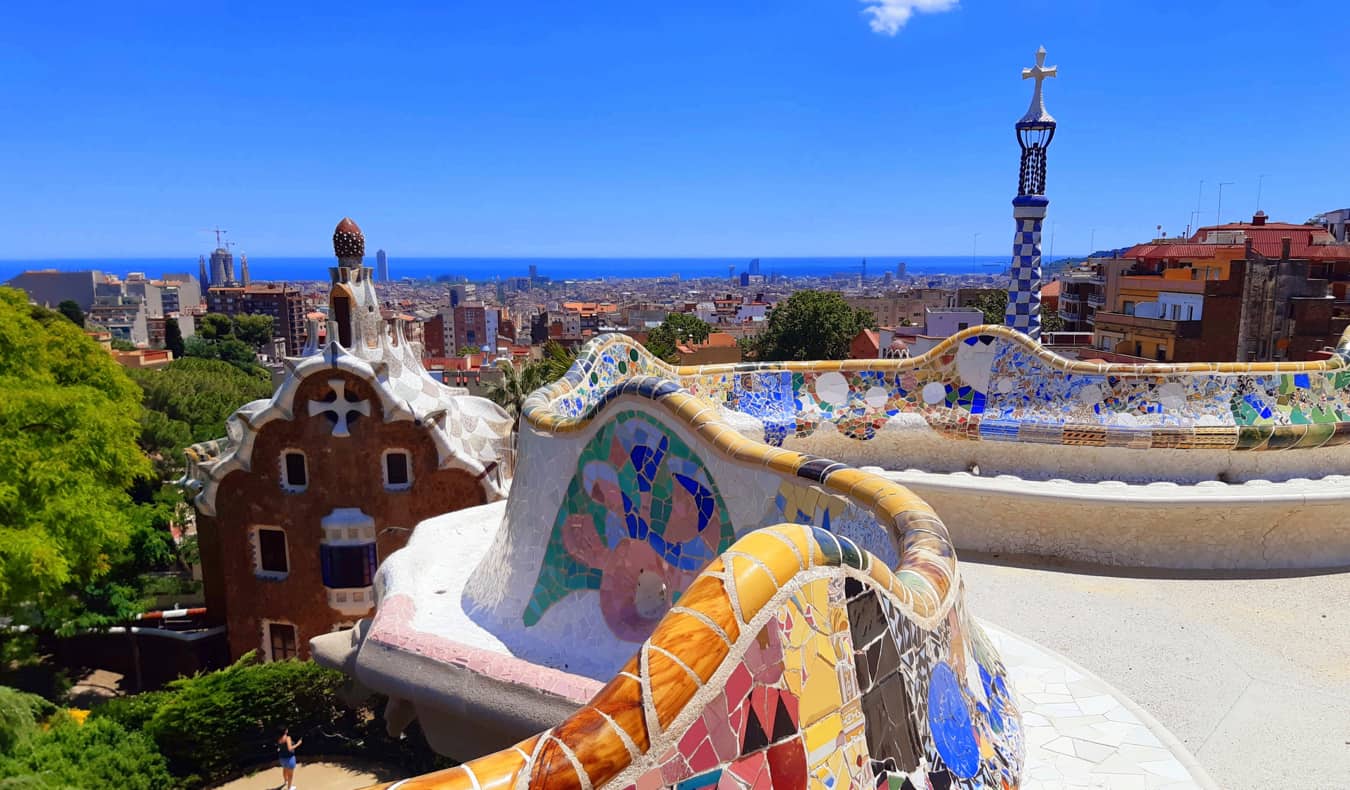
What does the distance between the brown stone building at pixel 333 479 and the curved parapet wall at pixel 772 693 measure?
1043 cm

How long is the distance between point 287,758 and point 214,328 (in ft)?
249

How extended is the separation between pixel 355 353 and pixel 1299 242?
105 ft

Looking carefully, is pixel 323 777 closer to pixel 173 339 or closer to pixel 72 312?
pixel 173 339

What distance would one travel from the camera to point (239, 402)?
32531 millimetres

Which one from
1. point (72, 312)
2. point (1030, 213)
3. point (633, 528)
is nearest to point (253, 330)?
point (72, 312)

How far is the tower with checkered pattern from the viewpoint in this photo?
11422 millimetres

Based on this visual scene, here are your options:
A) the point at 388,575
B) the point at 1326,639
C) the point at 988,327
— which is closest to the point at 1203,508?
the point at 1326,639

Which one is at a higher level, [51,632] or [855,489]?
[855,489]

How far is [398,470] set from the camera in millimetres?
12641

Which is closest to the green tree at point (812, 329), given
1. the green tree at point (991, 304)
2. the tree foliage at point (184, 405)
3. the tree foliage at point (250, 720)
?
the green tree at point (991, 304)

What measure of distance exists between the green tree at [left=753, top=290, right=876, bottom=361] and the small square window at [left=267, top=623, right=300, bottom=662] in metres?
26.1

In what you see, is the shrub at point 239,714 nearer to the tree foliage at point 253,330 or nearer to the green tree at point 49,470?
the green tree at point 49,470

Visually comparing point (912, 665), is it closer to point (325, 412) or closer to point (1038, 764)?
point (1038, 764)

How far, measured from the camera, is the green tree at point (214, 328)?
76188 millimetres
